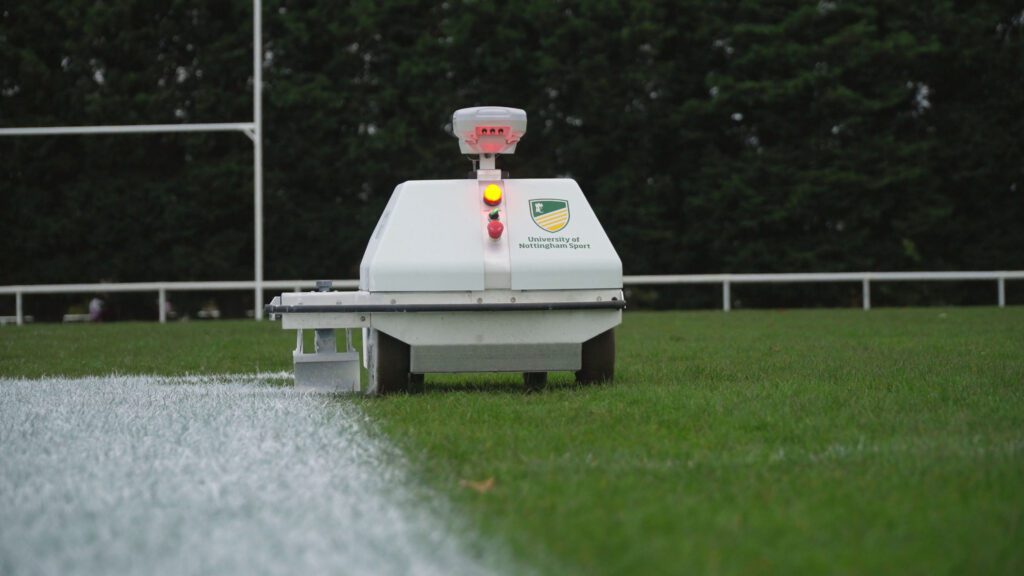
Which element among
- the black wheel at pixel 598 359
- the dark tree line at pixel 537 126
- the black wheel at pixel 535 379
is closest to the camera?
the black wheel at pixel 598 359

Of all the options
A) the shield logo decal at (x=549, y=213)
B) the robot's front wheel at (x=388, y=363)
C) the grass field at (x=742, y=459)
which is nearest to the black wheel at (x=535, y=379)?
the grass field at (x=742, y=459)

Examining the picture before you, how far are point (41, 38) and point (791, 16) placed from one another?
54.1 ft

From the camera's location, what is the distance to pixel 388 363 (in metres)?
8.55

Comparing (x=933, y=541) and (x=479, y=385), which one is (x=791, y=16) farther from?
(x=933, y=541)

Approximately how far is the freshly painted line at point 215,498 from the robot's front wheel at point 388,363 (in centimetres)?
97

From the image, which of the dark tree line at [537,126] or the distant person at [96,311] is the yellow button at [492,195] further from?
the distant person at [96,311]

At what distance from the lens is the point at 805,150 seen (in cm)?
3058

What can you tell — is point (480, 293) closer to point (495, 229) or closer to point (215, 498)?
point (495, 229)

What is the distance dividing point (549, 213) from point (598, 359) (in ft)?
3.23

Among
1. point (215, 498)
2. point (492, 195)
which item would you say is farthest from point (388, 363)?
point (215, 498)

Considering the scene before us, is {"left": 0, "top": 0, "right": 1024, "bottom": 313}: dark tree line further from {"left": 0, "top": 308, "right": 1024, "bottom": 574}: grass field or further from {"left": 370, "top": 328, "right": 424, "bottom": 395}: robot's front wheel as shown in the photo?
{"left": 370, "top": 328, "right": 424, "bottom": 395}: robot's front wheel

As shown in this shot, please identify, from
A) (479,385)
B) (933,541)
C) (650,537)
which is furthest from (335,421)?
(933,541)

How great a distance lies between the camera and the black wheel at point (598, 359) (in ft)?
29.1

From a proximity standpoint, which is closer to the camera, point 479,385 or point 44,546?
point 44,546
